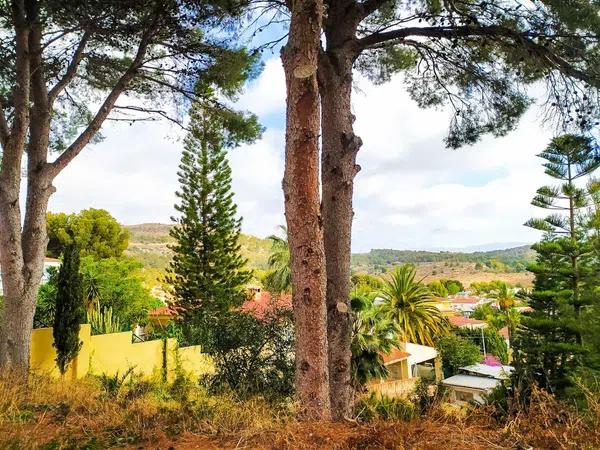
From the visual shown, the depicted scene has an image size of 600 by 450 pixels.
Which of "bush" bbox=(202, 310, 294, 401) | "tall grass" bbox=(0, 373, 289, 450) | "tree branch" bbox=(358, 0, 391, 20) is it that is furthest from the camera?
"bush" bbox=(202, 310, 294, 401)

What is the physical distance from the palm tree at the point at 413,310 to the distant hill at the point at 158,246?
72.5 ft

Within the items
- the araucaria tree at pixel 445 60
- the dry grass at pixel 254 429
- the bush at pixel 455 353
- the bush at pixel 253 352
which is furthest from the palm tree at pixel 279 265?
the dry grass at pixel 254 429

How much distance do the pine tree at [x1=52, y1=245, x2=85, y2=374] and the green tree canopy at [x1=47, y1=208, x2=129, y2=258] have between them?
17.4 meters

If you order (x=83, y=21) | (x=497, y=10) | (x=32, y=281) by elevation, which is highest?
(x=83, y=21)

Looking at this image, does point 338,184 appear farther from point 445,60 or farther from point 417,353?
point 417,353

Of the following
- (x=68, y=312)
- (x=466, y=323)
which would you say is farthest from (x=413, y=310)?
(x=68, y=312)

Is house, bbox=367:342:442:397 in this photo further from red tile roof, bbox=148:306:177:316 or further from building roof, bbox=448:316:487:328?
red tile roof, bbox=148:306:177:316

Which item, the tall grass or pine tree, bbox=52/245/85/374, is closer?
the tall grass

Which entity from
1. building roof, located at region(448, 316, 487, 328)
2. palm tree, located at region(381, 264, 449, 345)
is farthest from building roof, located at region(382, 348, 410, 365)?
building roof, located at region(448, 316, 487, 328)

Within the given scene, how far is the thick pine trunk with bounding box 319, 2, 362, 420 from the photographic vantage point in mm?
4191

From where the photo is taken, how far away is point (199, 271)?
17281 millimetres

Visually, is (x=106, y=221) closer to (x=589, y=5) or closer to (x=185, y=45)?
(x=185, y=45)

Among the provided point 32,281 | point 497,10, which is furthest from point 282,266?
point 497,10

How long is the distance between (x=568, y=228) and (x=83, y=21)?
1116 centimetres
